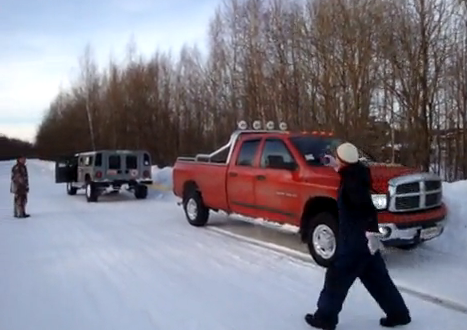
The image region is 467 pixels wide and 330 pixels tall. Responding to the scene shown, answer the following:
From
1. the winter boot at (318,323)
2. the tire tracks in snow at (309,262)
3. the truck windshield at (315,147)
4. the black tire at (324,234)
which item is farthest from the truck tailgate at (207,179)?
the winter boot at (318,323)

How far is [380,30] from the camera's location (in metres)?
18.6

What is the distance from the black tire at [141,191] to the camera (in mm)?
17984

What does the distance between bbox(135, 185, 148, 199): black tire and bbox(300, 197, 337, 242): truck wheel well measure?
1081 centimetres

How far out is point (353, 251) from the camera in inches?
195

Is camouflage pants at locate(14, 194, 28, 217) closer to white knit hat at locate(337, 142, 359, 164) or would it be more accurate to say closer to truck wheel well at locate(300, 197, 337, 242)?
truck wheel well at locate(300, 197, 337, 242)

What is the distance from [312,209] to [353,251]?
9.78ft

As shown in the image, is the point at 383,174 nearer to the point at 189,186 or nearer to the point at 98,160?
the point at 189,186

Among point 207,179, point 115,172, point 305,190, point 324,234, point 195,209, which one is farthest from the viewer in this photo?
point 115,172

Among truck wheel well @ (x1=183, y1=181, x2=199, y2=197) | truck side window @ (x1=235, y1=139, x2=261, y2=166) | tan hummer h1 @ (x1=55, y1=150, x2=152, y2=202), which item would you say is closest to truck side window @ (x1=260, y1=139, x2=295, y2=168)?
truck side window @ (x1=235, y1=139, x2=261, y2=166)

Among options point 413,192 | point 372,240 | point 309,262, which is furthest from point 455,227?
point 372,240

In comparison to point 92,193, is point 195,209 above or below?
above

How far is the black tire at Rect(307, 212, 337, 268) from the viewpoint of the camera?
727cm

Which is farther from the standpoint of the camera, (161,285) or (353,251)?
(161,285)

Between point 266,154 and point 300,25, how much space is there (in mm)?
14626
